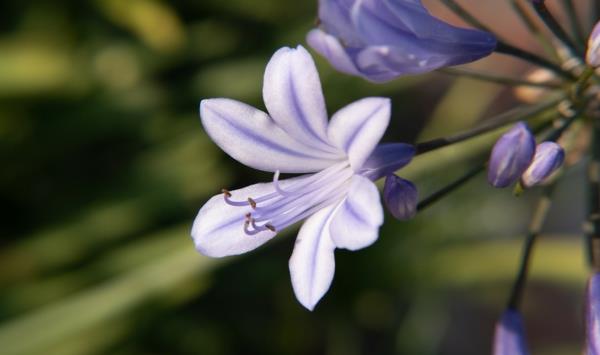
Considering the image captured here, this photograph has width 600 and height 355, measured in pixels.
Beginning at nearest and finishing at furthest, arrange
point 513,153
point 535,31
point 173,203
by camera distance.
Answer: point 513,153, point 535,31, point 173,203

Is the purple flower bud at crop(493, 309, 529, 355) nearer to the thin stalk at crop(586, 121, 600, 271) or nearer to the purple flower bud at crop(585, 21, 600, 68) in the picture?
the thin stalk at crop(586, 121, 600, 271)

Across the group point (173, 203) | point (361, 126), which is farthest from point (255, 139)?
point (173, 203)

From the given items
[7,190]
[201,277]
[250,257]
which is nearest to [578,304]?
[250,257]

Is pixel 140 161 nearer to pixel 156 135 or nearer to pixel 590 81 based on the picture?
pixel 156 135

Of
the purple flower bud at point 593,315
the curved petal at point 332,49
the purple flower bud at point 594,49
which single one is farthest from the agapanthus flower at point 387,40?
the purple flower bud at point 593,315

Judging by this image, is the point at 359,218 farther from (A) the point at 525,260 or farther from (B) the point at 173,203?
(B) the point at 173,203

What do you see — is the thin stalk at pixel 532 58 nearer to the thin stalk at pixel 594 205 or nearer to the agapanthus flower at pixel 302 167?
the thin stalk at pixel 594 205
